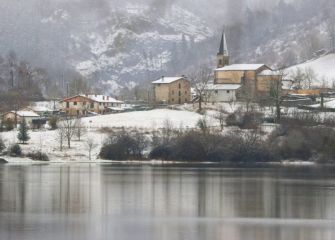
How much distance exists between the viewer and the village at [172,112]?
100000 mm

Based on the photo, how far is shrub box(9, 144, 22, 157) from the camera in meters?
96.4

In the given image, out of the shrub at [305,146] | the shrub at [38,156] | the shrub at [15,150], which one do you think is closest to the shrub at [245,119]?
the shrub at [305,146]

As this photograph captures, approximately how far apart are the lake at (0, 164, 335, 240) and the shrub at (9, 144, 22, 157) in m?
15.4

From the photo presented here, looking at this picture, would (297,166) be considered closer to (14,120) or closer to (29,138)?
(29,138)

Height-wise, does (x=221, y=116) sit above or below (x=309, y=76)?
below

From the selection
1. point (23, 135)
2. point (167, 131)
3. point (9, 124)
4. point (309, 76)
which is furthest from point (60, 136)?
point (309, 76)

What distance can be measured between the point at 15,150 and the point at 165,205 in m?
47.3

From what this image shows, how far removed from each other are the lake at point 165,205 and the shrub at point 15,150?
15.4 meters

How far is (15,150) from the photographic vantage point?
3794 inches

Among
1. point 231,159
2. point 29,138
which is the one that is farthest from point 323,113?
point 29,138

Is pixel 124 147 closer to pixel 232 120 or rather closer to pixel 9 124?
pixel 232 120

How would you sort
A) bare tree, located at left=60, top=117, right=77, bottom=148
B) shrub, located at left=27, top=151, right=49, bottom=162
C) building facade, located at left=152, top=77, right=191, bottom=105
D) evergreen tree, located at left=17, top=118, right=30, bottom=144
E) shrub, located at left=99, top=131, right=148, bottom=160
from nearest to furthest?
shrub, located at left=27, top=151, right=49, bottom=162 → evergreen tree, located at left=17, top=118, right=30, bottom=144 → shrub, located at left=99, top=131, right=148, bottom=160 → bare tree, located at left=60, top=117, right=77, bottom=148 → building facade, located at left=152, top=77, right=191, bottom=105

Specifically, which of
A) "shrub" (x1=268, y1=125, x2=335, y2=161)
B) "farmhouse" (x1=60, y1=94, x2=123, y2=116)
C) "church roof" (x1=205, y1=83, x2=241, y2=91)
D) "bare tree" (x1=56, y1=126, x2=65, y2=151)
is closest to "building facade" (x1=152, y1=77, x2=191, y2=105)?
"church roof" (x1=205, y1=83, x2=241, y2=91)

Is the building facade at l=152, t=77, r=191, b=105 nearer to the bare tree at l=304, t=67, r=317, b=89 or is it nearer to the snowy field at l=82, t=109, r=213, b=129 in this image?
the snowy field at l=82, t=109, r=213, b=129
